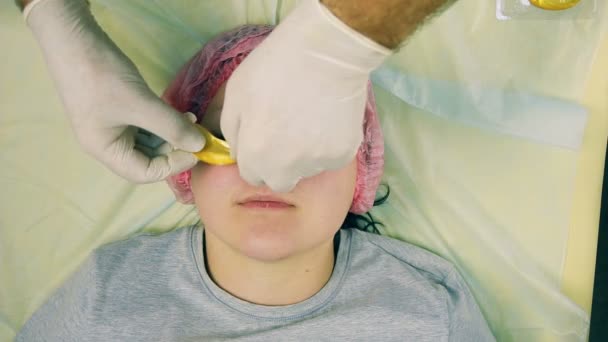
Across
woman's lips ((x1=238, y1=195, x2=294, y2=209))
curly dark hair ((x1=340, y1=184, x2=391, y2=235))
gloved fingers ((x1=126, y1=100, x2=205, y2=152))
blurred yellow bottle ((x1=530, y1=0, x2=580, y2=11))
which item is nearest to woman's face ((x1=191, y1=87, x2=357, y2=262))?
woman's lips ((x1=238, y1=195, x2=294, y2=209))

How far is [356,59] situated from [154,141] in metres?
0.44

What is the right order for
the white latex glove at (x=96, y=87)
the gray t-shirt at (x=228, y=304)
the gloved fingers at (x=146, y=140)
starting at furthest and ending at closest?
the gray t-shirt at (x=228, y=304) → the gloved fingers at (x=146, y=140) → the white latex glove at (x=96, y=87)

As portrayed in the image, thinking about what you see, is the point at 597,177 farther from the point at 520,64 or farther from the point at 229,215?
the point at 229,215

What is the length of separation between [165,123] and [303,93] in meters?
0.24

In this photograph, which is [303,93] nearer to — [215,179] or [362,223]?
[215,179]

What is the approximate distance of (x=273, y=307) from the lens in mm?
1062

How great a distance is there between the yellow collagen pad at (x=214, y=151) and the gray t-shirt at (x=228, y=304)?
0.29 meters

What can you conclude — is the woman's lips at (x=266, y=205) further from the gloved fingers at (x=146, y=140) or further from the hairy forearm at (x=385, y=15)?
the hairy forearm at (x=385, y=15)

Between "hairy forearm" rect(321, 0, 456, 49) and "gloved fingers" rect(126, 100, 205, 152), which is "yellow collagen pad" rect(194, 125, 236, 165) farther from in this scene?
"hairy forearm" rect(321, 0, 456, 49)

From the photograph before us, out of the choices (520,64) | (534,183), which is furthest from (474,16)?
(534,183)

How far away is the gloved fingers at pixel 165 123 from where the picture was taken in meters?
0.83

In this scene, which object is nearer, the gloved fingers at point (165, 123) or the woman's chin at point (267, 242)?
the gloved fingers at point (165, 123)

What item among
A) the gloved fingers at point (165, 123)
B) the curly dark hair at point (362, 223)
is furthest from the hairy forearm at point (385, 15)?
the curly dark hair at point (362, 223)

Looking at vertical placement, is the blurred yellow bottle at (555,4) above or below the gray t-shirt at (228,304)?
above
